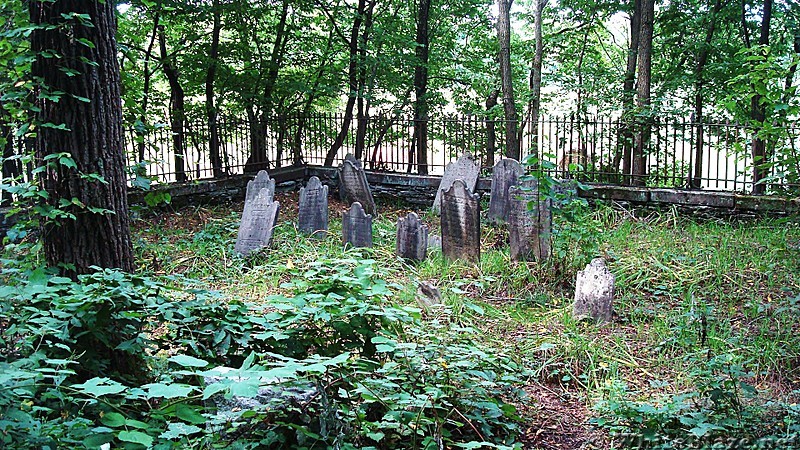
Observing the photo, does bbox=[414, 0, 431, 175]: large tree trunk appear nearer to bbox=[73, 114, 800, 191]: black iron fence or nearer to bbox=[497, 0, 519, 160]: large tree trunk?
bbox=[73, 114, 800, 191]: black iron fence

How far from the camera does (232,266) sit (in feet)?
25.8

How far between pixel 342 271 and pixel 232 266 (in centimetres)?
432

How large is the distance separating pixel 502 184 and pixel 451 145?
3.03 meters

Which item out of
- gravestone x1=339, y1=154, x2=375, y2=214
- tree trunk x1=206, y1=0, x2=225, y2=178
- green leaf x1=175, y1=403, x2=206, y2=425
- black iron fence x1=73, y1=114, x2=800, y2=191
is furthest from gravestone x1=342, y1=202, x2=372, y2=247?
green leaf x1=175, y1=403, x2=206, y2=425

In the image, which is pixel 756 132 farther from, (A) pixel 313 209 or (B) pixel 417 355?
(B) pixel 417 355

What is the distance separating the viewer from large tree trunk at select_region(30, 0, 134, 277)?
4.11 meters

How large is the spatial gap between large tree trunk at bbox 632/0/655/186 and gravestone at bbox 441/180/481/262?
12.2 ft

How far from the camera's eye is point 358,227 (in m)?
8.38

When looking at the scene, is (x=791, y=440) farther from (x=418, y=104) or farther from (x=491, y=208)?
(x=418, y=104)

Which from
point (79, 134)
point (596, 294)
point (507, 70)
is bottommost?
point (596, 294)

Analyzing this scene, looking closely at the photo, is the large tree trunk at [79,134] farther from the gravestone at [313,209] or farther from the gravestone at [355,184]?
the gravestone at [355,184]

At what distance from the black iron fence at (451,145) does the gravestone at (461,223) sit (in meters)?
1.87

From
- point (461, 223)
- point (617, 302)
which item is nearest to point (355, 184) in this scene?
point (461, 223)

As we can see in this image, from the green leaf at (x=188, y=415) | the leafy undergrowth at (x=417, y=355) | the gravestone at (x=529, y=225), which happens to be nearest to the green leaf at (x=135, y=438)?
the leafy undergrowth at (x=417, y=355)
